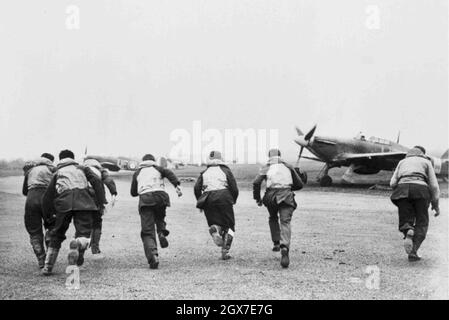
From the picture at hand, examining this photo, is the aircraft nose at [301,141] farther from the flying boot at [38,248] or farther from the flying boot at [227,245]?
the flying boot at [38,248]

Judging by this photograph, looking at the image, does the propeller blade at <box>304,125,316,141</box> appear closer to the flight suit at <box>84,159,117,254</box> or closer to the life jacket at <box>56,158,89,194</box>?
the flight suit at <box>84,159,117,254</box>

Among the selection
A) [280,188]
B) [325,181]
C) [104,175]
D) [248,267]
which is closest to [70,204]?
[104,175]

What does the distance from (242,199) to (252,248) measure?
11807 millimetres

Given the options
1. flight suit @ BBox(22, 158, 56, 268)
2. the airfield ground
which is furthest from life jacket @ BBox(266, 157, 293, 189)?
flight suit @ BBox(22, 158, 56, 268)

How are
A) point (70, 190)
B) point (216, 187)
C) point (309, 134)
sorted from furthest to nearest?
point (309, 134)
point (216, 187)
point (70, 190)

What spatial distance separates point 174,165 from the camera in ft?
168

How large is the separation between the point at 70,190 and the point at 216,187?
228 cm

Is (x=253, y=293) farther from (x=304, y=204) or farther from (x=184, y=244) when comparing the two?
(x=304, y=204)

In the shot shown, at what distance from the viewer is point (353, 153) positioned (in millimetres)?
30344

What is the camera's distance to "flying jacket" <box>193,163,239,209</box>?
27.8 ft

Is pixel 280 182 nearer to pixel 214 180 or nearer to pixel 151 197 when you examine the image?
pixel 214 180

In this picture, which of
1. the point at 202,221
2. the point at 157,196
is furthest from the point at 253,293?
the point at 202,221

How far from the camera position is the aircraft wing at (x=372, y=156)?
28.4 metres

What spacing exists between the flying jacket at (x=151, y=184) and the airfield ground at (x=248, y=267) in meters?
0.91
